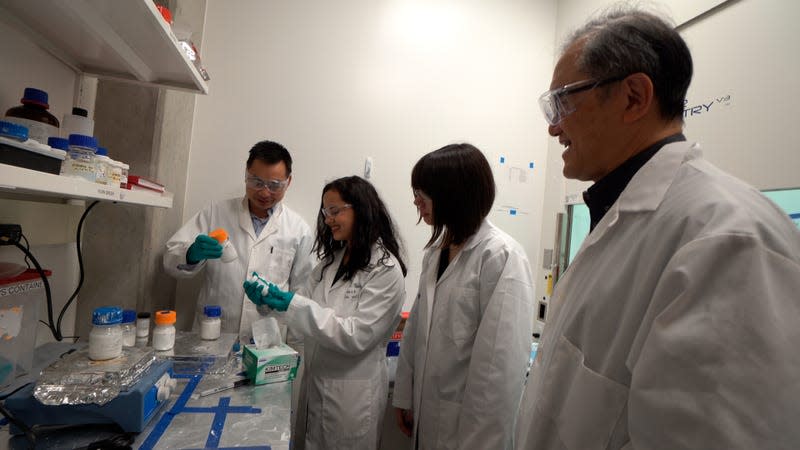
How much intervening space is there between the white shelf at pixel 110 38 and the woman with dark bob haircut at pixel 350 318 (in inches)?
28.8

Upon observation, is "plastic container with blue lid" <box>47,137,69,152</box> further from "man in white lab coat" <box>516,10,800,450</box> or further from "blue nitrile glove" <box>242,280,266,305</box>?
"man in white lab coat" <box>516,10,800,450</box>

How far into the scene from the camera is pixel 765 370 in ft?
1.38

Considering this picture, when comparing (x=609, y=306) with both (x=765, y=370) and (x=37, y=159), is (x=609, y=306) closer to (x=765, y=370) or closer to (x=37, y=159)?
(x=765, y=370)

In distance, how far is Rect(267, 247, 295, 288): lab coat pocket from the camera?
1.86m

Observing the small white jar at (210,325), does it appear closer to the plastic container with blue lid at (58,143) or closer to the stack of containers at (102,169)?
the stack of containers at (102,169)

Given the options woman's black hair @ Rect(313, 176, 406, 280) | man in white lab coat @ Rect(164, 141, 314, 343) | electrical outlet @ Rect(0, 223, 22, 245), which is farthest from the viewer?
man in white lab coat @ Rect(164, 141, 314, 343)

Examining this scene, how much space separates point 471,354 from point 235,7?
2.22 m

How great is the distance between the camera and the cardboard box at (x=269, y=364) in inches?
44.8

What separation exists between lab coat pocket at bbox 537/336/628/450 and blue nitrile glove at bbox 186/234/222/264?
1398mm

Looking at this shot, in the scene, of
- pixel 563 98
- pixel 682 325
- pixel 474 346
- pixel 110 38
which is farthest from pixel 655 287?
pixel 110 38

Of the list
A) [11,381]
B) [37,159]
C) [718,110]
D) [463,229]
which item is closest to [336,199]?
[463,229]

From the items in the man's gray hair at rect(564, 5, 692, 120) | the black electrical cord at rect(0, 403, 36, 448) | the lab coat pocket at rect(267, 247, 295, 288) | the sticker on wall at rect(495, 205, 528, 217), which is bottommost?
the black electrical cord at rect(0, 403, 36, 448)

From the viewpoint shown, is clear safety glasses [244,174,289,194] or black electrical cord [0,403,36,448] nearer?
black electrical cord [0,403,36,448]

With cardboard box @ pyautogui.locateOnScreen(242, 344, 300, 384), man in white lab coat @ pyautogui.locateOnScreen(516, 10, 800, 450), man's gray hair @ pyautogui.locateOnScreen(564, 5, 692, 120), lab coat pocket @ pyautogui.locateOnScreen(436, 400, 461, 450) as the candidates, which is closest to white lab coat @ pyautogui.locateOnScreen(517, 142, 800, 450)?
man in white lab coat @ pyautogui.locateOnScreen(516, 10, 800, 450)
